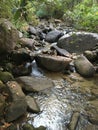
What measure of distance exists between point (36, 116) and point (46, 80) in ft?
5.82

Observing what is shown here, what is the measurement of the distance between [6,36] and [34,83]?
153 cm

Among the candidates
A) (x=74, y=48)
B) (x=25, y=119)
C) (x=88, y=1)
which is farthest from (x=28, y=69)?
(x=88, y=1)

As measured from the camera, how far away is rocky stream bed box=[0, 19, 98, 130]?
4.41 meters

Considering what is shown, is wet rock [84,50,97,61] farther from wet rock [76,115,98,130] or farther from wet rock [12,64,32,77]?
wet rock [76,115,98,130]

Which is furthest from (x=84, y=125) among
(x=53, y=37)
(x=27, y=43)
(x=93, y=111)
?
(x=53, y=37)

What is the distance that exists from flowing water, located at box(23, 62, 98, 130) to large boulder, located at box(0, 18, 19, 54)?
44.9 inches

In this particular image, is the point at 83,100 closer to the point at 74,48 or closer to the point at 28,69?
the point at 28,69

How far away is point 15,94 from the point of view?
452 centimetres

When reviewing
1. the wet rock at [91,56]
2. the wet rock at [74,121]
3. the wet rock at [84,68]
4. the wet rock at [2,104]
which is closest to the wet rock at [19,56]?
the wet rock at [84,68]

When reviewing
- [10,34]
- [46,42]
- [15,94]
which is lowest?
[46,42]

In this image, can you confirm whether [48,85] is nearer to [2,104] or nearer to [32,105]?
[32,105]

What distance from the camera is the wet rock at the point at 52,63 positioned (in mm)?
6910

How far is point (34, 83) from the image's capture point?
19.1ft

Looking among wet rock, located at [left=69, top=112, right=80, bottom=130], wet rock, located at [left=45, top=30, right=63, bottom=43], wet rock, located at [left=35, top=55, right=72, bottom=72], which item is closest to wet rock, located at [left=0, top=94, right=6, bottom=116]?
wet rock, located at [left=69, top=112, right=80, bottom=130]
